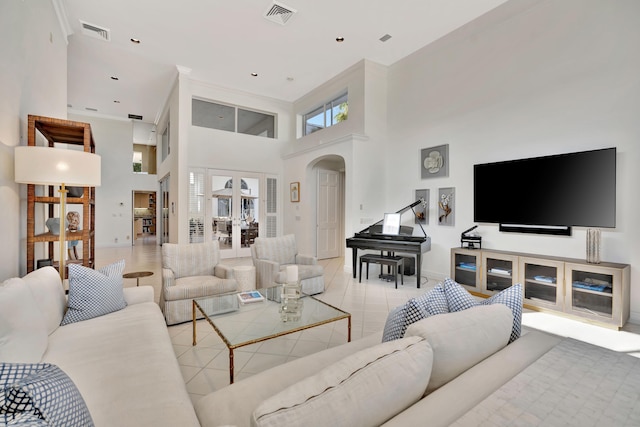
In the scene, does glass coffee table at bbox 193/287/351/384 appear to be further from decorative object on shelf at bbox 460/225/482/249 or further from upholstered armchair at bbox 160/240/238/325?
decorative object on shelf at bbox 460/225/482/249

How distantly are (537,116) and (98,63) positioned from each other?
722cm

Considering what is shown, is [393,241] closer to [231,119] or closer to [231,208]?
[231,208]

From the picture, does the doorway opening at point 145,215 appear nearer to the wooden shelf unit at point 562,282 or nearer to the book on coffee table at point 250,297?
the book on coffee table at point 250,297

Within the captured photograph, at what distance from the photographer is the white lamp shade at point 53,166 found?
226 centimetres

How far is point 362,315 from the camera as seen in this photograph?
3.33 m

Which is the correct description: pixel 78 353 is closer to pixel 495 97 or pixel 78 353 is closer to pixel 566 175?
pixel 566 175

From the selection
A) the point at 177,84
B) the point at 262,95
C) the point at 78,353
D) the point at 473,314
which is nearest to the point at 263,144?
the point at 262,95

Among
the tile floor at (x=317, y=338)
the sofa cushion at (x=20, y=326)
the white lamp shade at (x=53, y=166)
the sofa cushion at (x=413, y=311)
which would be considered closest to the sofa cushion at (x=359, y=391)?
the sofa cushion at (x=413, y=311)

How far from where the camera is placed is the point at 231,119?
22.7ft

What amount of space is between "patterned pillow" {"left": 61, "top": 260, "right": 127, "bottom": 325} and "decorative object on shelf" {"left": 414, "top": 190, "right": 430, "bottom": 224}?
4.26 m

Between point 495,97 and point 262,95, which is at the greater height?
point 262,95

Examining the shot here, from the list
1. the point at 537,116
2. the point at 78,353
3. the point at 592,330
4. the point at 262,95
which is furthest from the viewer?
the point at 262,95

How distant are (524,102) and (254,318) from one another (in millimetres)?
4185

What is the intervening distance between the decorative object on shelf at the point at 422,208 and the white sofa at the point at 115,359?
4151mm
